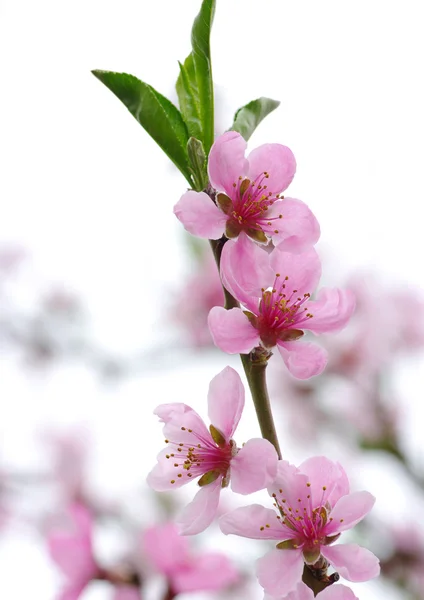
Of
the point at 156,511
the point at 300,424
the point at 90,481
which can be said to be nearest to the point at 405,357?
the point at 300,424

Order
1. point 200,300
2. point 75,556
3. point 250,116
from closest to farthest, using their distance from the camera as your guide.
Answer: point 250,116
point 75,556
point 200,300

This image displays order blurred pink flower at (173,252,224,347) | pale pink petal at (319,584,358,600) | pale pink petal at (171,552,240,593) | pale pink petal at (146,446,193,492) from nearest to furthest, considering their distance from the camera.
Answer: pale pink petal at (319,584,358,600)
pale pink petal at (146,446,193,492)
pale pink petal at (171,552,240,593)
blurred pink flower at (173,252,224,347)

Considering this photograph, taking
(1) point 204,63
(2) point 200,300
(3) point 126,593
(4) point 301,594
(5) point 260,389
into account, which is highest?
(1) point 204,63

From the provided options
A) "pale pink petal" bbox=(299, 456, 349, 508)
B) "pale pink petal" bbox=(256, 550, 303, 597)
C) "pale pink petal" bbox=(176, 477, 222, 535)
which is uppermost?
"pale pink petal" bbox=(299, 456, 349, 508)

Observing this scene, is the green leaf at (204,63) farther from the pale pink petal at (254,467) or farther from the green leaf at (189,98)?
the pale pink petal at (254,467)

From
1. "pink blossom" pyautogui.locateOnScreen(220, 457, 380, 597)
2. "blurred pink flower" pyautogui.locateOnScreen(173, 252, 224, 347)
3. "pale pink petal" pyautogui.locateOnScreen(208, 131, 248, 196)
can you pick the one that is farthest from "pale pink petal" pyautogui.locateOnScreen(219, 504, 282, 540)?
"blurred pink flower" pyautogui.locateOnScreen(173, 252, 224, 347)

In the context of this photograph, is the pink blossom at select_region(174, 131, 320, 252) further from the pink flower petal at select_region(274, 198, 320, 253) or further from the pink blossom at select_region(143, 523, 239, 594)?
the pink blossom at select_region(143, 523, 239, 594)

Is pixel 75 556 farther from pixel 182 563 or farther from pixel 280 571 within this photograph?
pixel 280 571

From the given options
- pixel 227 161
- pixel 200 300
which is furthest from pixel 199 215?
pixel 200 300
